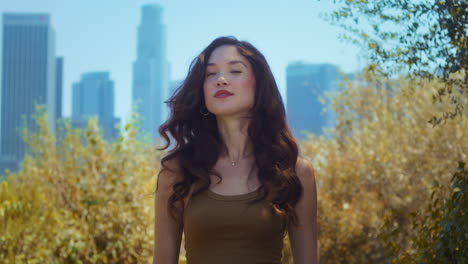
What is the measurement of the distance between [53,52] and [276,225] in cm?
17450

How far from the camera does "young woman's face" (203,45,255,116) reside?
2.53m

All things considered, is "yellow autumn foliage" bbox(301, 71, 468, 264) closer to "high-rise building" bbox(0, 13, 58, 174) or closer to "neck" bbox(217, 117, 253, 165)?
"neck" bbox(217, 117, 253, 165)

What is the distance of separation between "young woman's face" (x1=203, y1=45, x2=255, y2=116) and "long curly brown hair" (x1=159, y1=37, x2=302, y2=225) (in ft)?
0.15

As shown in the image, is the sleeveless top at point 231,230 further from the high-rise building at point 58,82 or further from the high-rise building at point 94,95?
the high-rise building at point 94,95

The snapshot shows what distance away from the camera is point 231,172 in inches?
99.3

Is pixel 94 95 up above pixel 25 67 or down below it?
below

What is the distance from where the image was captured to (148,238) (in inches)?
197

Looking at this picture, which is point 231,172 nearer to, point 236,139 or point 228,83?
point 236,139

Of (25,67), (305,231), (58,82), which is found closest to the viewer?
(305,231)

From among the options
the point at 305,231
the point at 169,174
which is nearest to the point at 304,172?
the point at 305,231

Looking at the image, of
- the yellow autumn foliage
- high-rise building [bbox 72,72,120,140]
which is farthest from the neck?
high-rise building [bbox 72,72,120,140]

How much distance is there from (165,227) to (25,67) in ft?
553

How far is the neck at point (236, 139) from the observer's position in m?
2.62

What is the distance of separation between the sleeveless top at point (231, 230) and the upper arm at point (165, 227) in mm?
140
